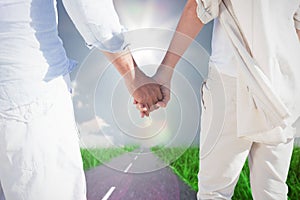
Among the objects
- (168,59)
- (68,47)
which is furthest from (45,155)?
(68,47)

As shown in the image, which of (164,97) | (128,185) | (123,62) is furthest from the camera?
(128,185)

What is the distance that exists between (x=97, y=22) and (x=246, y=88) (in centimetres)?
50

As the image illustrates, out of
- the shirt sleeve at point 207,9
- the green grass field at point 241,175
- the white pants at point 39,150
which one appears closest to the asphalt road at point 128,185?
the green grass field at point 241,175

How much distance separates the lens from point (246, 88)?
45.1 inches

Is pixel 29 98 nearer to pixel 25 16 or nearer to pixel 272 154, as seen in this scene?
pixel 25 16

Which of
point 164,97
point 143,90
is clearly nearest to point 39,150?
point 143,90

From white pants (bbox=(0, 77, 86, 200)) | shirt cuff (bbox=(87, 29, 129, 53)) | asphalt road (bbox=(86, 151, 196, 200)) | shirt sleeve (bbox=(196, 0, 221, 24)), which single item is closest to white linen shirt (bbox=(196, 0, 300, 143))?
shirt sleeve (bbox=(196, 0, 221, 24))

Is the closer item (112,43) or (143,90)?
(112,43)

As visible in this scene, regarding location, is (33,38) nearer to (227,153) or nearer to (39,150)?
(39,150)

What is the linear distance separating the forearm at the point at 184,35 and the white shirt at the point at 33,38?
0.44 metres

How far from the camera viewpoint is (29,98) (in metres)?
0.75

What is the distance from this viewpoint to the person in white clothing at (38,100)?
733 mm

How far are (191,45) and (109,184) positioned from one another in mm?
808

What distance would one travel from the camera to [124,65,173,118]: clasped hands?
101 centimetres
